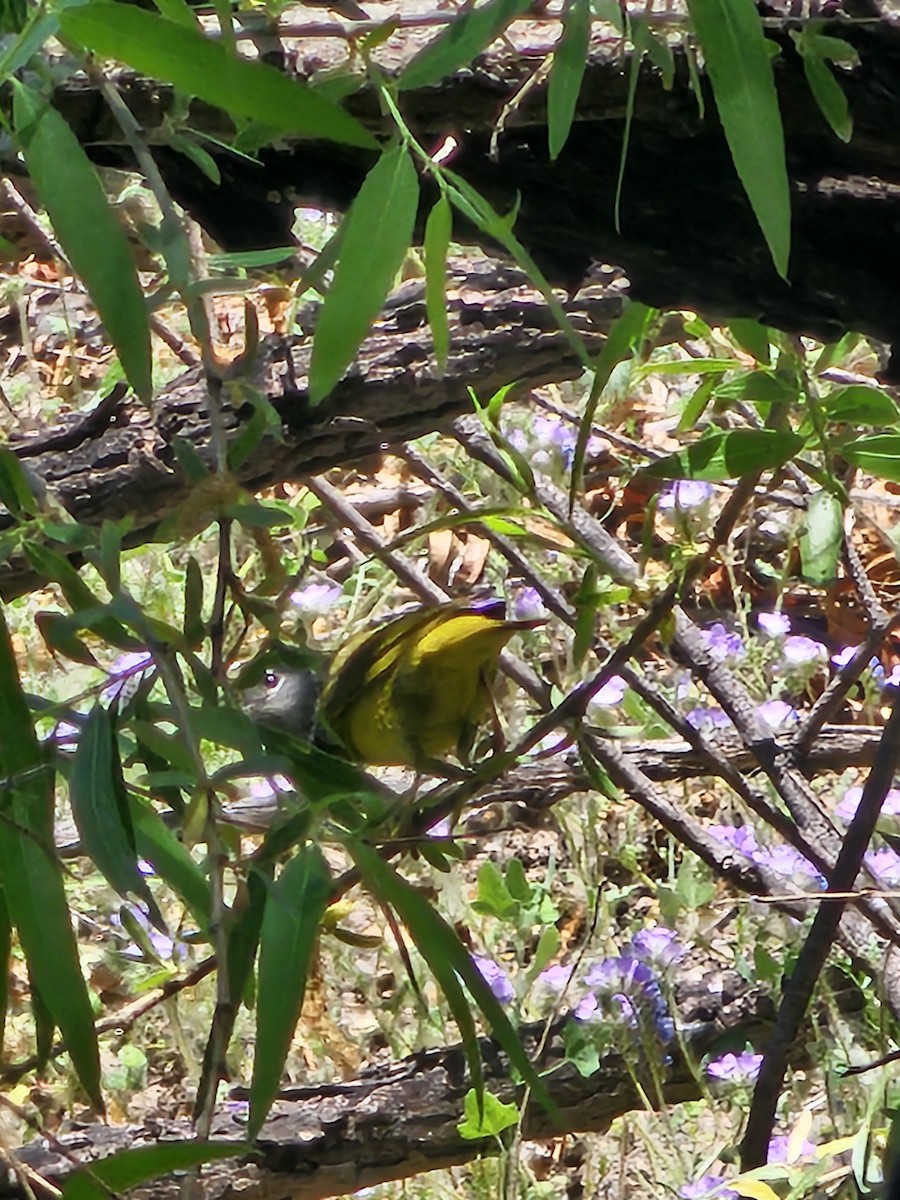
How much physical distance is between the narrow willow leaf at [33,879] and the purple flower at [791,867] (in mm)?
996

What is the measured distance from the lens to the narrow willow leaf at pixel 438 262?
2.09 feet

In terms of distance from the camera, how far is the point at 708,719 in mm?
1909

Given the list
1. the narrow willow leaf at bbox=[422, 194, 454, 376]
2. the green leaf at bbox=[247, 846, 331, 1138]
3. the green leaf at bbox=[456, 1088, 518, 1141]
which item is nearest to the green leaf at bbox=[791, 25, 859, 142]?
the narrow willow leaf at bbox=[422, 194, 454, 376]

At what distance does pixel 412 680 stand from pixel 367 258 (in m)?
0.44

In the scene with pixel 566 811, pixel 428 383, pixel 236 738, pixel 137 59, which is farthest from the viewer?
pixel 566 811

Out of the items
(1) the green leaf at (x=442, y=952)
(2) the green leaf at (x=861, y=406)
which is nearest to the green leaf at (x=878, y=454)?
(2) the green leaf at (x=861, y=406)

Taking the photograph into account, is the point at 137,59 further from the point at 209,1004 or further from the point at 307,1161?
the point at 209,1004

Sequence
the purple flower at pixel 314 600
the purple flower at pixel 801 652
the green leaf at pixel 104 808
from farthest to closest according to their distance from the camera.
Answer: the purple flower at pixel 801 652 < the purple flower at pixel 314 600 < the green leaf at pixel 104 808

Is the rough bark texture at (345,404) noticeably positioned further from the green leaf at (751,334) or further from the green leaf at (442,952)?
the green leaf at (442,952)

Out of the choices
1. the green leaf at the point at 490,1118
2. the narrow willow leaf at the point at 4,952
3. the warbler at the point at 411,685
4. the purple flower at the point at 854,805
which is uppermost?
the warbler at the point at 411,685

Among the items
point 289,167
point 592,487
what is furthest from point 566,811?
point 289,167

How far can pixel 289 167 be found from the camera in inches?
38.7

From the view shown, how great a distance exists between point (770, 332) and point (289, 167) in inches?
13.1

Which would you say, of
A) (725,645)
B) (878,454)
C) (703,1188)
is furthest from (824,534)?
(725,645)
